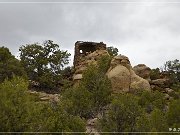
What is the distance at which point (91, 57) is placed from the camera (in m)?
66.0

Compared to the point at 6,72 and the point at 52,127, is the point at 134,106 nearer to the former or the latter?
the point at 52,127

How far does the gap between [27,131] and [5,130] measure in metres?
1.42

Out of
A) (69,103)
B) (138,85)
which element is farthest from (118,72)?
(69,103)

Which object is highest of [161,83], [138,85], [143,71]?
[143,71]

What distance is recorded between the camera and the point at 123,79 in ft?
182

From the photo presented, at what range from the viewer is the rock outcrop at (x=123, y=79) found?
179 feet

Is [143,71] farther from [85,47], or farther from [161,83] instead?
[85,47]

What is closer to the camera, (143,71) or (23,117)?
(23,117)

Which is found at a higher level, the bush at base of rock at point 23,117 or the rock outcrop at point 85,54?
the rock outcrop at point 85,54

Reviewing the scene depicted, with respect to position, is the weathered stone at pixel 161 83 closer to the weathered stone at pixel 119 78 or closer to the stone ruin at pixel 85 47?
the weathered stone at pixel 119 78

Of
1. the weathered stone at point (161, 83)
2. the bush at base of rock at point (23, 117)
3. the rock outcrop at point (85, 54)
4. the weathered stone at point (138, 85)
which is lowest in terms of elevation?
the bush at base of rock at point (23, 117)

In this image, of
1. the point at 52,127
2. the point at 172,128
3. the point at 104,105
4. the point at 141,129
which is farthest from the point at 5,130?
the point at 104,105

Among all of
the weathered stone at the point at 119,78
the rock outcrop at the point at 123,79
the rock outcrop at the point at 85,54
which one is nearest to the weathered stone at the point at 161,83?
the rock outcrop at the point at 123,79

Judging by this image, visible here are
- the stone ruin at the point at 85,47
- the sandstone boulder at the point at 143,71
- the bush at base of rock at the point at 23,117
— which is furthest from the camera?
the stone ruin at the point at 85,47
